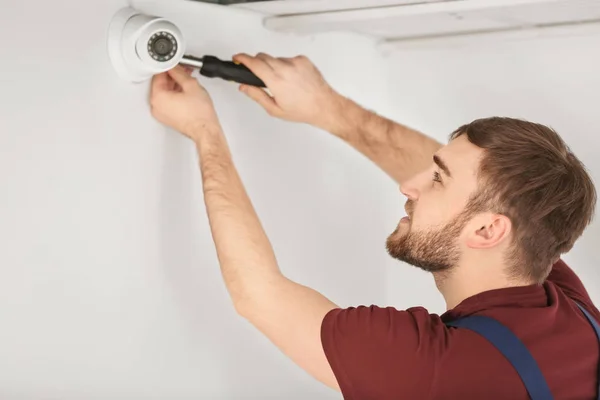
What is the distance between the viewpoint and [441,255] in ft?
4.13

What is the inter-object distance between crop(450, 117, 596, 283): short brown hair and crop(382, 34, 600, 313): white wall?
324 mm

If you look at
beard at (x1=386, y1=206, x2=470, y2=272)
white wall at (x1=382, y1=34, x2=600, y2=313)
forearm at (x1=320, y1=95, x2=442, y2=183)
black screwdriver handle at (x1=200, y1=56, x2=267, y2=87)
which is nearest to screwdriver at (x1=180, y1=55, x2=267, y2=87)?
black screwdriver handle at (x1=200, y1=56, x2=267, y2=87)

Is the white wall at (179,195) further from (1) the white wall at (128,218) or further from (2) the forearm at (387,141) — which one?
(2) the forearm at (387,141)

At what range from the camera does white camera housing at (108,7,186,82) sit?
A: 1235mm

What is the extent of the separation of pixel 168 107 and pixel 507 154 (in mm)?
520

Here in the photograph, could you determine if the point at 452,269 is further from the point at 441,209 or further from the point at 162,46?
the point at 162,46

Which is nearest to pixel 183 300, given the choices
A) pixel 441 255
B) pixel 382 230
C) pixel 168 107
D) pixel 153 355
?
pixel 153 355

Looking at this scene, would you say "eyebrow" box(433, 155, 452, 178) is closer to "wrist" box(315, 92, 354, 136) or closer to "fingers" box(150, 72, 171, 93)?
"wrist" box(315, 92, 354, 136)

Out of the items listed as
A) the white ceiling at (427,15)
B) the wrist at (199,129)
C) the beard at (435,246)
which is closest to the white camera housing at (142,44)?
the wrist at (199,129)

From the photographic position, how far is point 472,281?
1.26m

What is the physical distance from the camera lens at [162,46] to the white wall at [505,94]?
0.66m

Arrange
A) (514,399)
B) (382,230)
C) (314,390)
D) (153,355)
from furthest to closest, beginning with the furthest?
(382,230)
(314,390)
(153,355)
(514,399)

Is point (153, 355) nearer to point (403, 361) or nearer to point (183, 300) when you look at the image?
point (183, 300)

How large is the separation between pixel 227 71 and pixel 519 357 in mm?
622
